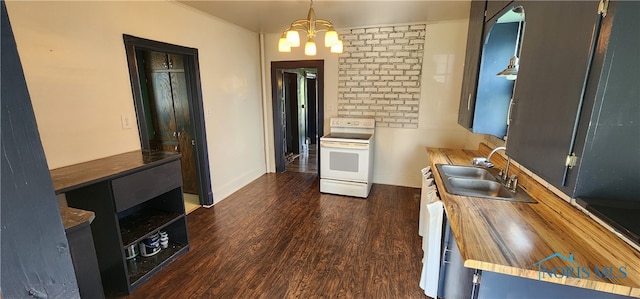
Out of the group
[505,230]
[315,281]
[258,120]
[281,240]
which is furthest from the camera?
[258,120]

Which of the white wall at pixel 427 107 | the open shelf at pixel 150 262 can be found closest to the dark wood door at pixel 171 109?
the open shelf at pixel 150 262

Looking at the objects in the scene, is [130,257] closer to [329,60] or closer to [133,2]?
[133,2]

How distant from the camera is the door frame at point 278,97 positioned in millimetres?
4234

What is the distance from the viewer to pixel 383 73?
395 centimetres

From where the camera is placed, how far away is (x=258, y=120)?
4512mm

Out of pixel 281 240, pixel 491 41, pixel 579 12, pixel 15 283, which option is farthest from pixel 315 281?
pixel 491 41

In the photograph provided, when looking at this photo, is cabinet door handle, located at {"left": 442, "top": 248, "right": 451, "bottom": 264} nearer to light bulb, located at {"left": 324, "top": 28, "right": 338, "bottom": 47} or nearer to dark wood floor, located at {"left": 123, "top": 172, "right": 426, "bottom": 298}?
dark wood floor, located at {"left": 123, "top": 172, "right": 426, "bottom": 298}

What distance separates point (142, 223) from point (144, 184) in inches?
19.4

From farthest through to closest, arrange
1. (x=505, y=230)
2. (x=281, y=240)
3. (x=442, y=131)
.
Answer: (x=442, y=131)
(x=281, y=240)
(x=505, y=230)

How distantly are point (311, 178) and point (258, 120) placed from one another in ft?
4.46

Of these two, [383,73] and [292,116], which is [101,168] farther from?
[292,116]

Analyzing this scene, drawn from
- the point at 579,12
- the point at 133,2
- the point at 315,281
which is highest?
the point at 133,2

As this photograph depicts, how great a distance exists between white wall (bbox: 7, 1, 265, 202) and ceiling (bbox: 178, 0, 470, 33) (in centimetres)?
33

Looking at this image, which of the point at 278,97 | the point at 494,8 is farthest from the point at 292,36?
the point at 278,97
